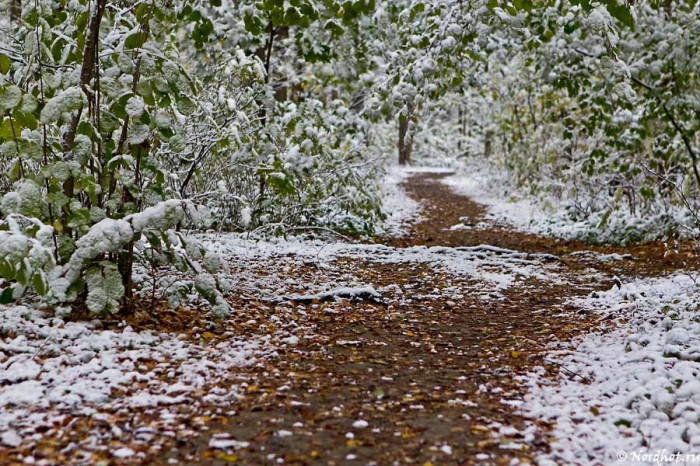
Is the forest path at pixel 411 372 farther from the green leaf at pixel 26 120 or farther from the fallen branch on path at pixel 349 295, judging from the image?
the green leaf at pixel 26 120

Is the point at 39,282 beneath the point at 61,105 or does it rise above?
beneath

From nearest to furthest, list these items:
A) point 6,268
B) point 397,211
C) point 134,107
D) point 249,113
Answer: point 6,268 < point 134,107 < point 249,113 < point 397,211

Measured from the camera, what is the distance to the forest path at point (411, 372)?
8.32 feet

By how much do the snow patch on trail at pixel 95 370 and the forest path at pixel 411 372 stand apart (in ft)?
0.89

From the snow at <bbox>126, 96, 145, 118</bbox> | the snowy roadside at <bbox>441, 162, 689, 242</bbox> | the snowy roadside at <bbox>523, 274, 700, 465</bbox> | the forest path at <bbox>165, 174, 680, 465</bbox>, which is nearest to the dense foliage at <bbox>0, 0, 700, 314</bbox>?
the snow at <bbox>126, 96, 145, 118</bbox>

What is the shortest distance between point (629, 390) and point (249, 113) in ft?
18.0

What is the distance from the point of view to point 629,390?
10.3ft

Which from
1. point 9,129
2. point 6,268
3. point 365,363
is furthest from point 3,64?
point 365,363

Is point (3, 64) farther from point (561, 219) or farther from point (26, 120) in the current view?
point (561, 219)

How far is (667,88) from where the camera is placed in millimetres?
7551

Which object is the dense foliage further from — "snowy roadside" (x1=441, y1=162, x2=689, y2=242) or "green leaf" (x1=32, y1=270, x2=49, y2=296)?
"snowy roadside" (x1=441, y1=162, x2=689, y2=242)

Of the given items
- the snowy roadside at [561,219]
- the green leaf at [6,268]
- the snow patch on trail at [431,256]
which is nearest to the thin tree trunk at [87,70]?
the green leaf at [6,268]

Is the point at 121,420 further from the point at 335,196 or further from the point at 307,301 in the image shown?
the point at 335,196

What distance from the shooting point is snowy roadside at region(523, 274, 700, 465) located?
256 centimetres
